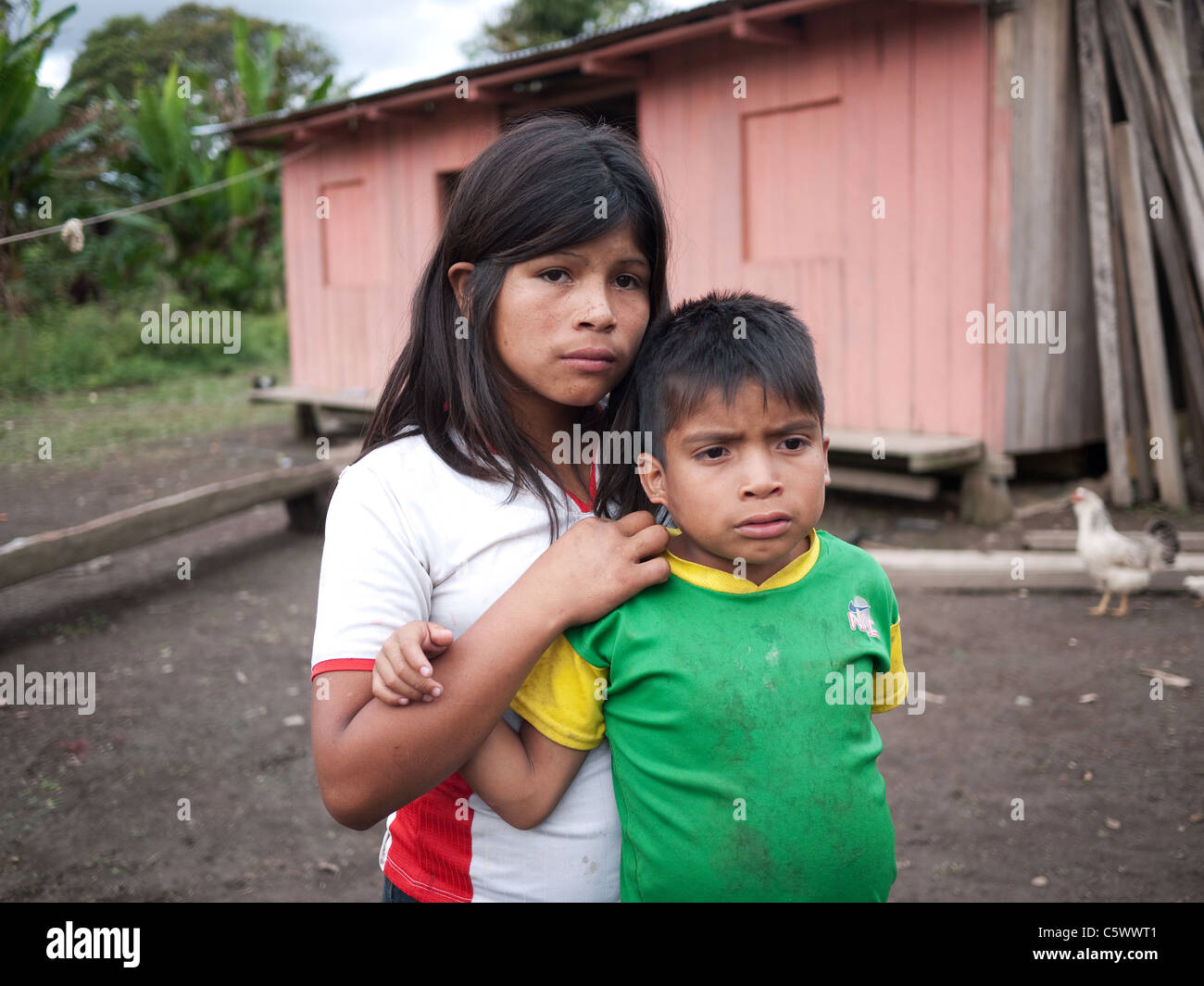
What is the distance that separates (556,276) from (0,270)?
55.8ft

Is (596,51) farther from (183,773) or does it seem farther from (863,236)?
(183,773)

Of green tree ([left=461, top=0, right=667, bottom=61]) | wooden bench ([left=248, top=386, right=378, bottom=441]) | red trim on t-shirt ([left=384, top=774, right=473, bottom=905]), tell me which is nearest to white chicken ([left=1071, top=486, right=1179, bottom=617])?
red trim on t-shirt ([left=384, top=774, right=473, bottom=905])

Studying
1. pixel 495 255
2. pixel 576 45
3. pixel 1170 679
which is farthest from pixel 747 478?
pixel 576 45

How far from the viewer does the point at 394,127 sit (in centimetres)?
1034

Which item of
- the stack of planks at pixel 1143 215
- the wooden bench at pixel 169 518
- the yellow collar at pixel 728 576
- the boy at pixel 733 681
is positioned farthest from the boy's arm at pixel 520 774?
the stack of planks at pixel 1143 215

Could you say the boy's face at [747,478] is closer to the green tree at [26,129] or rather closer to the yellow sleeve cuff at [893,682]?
the yellow sleeve cuff at [893,682]

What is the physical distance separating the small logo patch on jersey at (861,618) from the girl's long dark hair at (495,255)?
45cm

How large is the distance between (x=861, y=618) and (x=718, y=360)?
1.42ft

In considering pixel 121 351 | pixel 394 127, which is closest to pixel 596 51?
pixel 394 127

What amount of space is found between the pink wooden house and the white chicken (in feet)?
4.20

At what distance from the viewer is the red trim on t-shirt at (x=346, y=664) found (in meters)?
1.31

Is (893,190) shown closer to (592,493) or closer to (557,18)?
(592,493)

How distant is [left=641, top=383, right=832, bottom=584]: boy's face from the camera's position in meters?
1.44
